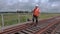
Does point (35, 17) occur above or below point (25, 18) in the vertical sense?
above

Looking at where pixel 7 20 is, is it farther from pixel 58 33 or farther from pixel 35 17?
pixel 58 33

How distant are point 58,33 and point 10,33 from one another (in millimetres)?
3201

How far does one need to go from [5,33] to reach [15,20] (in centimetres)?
910

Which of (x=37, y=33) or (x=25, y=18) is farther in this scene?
(x=25, y=18)

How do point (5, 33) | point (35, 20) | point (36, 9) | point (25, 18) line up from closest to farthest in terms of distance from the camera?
point (5, 33) < point (36, 9) < point (35, 20) < point (25, 18)

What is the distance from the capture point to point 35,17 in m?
19.7

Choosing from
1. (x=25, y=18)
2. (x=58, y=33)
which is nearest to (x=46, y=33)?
(x=58, y=33)

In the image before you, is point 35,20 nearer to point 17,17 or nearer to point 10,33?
point 17,17

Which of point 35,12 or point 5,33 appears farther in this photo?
point 35,12

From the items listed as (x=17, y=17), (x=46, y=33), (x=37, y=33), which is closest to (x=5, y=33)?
(x=37, y=33)

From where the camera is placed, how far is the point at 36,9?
1864cm

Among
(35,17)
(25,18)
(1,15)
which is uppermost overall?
(1,15)

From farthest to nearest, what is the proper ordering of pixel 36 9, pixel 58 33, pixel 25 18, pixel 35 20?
pixel 25 18 → pixel 35 20 → pixel 36 9 → pixel 58 33

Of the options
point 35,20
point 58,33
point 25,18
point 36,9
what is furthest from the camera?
point 25,18
